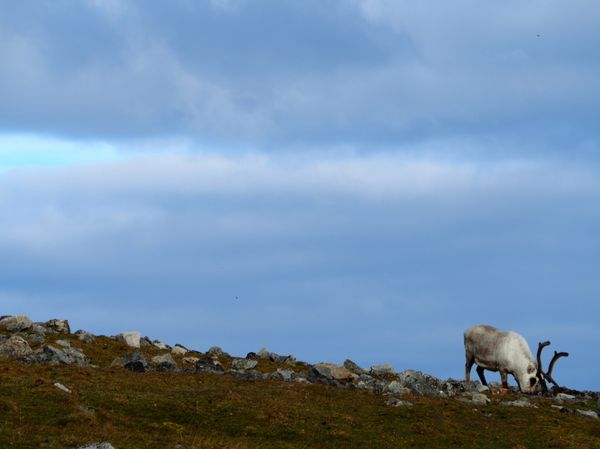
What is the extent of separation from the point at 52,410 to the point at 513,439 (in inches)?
566

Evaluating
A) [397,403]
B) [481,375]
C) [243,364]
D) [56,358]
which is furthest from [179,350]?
[397,403]

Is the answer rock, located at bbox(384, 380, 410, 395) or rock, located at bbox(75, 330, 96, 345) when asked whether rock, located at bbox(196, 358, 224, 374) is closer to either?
rock, located at bbox(384, 380, 410, 395)

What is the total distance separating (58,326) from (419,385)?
71.5 ft

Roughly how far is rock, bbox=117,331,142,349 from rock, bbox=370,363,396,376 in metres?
12.6

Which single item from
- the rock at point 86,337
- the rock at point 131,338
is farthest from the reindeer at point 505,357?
the rock at point 86,337

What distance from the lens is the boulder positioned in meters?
38.2

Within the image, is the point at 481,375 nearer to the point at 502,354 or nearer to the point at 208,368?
the point at 502,354

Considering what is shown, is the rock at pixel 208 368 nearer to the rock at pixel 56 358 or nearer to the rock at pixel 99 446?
the rock at pixel 56 358

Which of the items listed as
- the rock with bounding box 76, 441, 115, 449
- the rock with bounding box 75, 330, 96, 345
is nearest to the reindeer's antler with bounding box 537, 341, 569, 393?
the rock with bounding box 75, 330, 96, 345

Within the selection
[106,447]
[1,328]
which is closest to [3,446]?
[106,447]

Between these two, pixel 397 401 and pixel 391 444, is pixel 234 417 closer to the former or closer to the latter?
pixel 391 444

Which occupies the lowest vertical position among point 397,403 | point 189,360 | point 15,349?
point 397,403

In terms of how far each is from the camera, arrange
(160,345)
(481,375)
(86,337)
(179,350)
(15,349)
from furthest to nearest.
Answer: (160,345)
(179,350)
(481,375)
(86,337)
(15,349)

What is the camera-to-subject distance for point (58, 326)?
51750 mm
